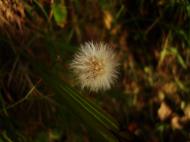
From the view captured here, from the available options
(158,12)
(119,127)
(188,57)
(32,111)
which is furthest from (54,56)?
(188,57)

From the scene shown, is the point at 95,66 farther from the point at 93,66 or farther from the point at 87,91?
the point at 87,91

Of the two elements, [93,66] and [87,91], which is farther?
[87,91]

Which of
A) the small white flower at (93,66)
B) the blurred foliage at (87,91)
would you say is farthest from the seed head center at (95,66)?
the blurred foliage at (87,91)

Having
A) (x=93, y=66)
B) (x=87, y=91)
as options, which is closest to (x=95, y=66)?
(x=93, y=66)

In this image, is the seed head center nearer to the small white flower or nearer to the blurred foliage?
the small white flower

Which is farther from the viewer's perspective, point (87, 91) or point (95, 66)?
point (87, 91)

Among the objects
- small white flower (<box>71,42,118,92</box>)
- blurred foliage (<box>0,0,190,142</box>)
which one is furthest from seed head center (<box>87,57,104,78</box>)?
blurred foliage (<box>0,0,190,142</box>)

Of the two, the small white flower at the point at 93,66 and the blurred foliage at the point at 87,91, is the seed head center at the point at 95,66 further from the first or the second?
the blurred foliage at the point at 87,91
